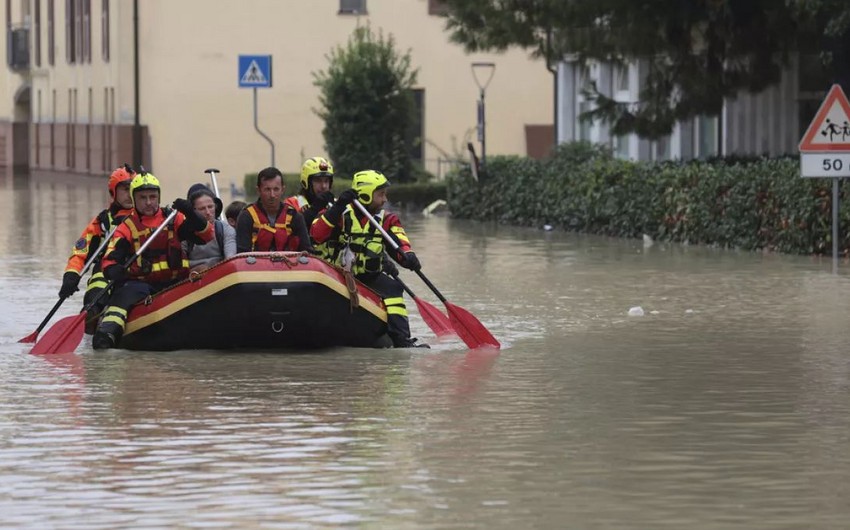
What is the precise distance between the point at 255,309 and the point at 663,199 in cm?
1530

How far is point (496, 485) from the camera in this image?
9750mm

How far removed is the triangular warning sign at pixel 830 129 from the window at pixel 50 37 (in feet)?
162

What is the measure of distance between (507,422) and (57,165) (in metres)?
59.0

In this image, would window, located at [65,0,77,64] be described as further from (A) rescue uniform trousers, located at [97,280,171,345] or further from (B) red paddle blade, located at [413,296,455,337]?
(A) rescue uniform trousers, located at [97,280,171,345]

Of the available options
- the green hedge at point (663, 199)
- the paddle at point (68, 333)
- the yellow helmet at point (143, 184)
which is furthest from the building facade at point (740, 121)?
the paddle at point (68, 333)

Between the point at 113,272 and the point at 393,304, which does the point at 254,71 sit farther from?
the point at 113,272

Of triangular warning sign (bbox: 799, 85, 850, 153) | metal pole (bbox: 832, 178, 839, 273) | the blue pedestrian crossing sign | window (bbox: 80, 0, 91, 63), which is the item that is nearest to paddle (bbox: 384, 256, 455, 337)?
triangular warning sign (bbox: 799, 85, 850, 153)

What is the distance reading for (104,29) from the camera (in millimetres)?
60031

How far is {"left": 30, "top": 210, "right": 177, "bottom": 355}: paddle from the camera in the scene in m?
15.8

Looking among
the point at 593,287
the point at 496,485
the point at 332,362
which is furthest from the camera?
the point at 593,287

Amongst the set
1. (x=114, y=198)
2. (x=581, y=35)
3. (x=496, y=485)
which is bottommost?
(x=496, y=485)

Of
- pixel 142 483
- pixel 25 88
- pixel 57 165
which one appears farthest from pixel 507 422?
pixel 25 88

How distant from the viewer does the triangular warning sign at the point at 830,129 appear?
76.3 feet

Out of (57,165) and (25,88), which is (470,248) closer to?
(57,165)
